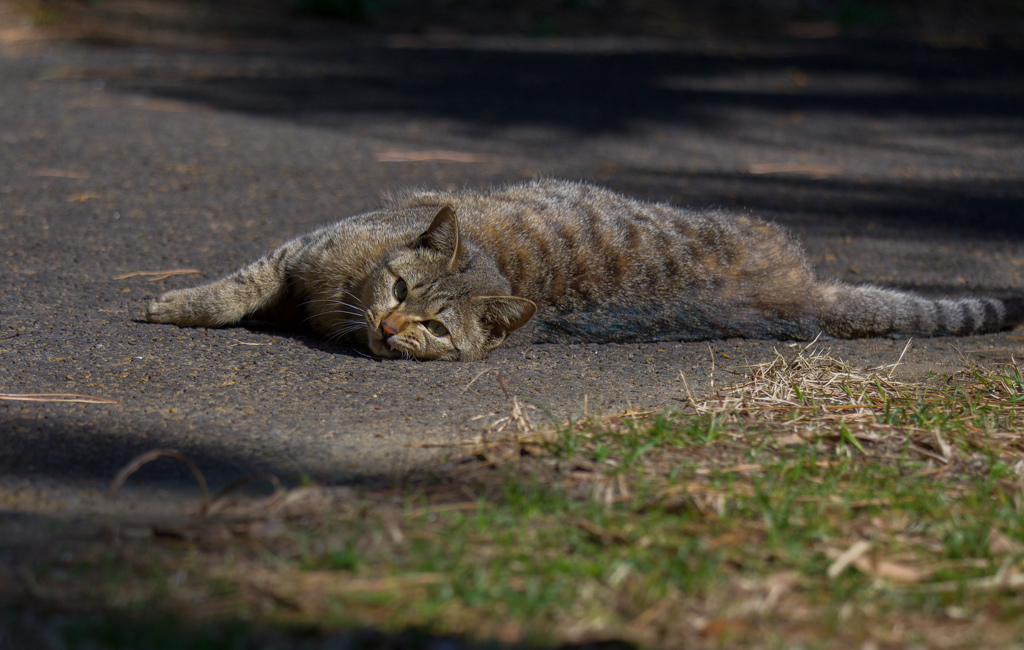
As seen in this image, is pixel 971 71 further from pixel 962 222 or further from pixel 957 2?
pixel 962 222

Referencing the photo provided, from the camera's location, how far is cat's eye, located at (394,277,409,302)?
4031 millimetres

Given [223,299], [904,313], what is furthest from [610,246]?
[223,299]

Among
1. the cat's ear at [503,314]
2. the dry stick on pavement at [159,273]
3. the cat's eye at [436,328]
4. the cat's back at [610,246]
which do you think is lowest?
the dry stick on pavement at [159,273]

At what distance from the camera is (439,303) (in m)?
4.00

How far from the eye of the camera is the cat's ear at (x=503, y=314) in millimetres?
3887

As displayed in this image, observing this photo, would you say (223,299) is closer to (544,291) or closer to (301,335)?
(301,335)

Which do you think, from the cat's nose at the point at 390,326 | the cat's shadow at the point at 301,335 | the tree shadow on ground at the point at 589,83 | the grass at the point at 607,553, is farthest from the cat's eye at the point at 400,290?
the tree shadow on ground at the point at 589,83

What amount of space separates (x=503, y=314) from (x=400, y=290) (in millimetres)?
481

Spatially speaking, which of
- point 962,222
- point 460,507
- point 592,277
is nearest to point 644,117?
point 962,222

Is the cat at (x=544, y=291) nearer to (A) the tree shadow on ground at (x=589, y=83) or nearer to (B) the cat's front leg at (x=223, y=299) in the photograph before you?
(B) the cat's front leg at (x=223, y=299)

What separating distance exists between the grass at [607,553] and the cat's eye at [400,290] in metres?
1.24

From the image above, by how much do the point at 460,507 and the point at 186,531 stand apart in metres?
0.71

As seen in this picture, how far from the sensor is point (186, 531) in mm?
2295

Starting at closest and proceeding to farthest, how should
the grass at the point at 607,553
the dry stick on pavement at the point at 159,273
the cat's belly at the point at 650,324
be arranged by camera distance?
the grass at the point at 607,553 → the cat's belly at the point at 650,324 → the dry stick on pavement at the point at 159,273
